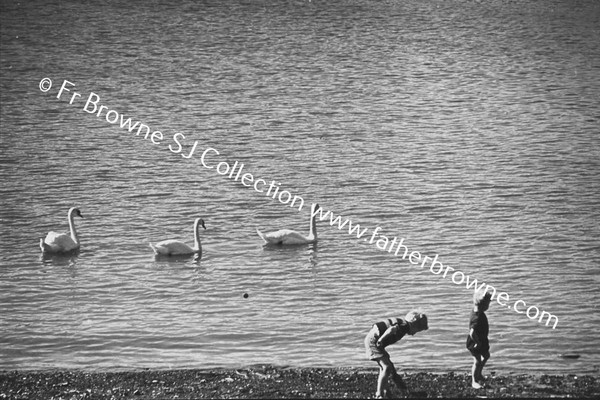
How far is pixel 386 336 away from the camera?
1716 centimetres

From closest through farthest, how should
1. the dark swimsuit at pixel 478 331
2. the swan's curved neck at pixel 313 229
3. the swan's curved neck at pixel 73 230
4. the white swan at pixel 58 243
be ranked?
the dark swimsuit at pixel 478 331
the white swan at pixel 58 243
the swan's curved neck at pixel 73 230
the swan's curved neck at pixel 313 229

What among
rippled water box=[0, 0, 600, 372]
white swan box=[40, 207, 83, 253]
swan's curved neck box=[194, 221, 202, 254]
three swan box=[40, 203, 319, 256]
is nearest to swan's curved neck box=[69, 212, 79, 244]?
three swan box=[40, 203, 319, 256]

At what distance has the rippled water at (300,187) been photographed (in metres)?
22.7

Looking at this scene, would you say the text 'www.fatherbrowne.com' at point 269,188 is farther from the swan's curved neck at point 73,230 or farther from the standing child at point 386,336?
the standing child at point 386,336

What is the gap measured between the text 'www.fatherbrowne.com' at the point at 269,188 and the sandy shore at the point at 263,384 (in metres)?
4.53

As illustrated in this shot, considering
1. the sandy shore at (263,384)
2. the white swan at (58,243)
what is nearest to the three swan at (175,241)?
the white swan at (58,243)

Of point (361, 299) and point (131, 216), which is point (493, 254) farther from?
point (131, 216)

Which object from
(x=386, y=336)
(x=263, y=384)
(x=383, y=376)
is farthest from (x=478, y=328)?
(x=263, y=384)

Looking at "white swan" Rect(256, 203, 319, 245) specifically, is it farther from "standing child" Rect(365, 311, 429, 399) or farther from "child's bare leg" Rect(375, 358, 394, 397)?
"child's bare leg" Rect(375, 358, 394, 397)

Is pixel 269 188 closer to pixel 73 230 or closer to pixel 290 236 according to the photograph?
pixel 290 236

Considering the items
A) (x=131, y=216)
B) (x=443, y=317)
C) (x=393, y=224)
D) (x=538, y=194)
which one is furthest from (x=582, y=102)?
(x=443, y=317)

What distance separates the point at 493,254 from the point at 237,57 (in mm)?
28657

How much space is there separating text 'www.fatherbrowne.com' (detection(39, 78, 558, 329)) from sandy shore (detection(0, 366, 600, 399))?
453cm

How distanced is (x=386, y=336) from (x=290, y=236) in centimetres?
1147
